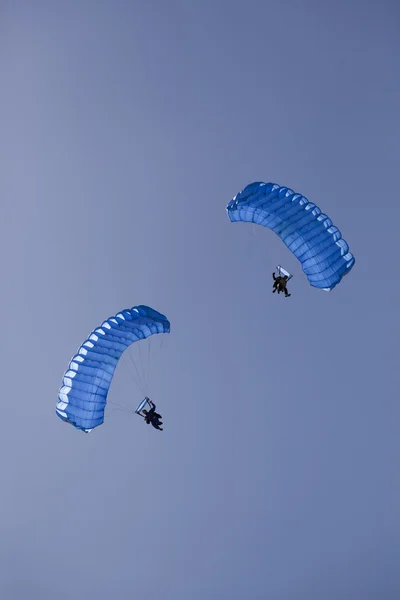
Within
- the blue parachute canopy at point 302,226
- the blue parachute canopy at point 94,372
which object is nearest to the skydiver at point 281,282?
the blue parachute canopy at point 302,226

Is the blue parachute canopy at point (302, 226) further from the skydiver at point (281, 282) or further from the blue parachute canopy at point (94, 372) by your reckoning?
the blue parachute canopy at point (94, 372)

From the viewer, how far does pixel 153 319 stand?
1002 inches

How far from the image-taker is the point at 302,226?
24141 mm

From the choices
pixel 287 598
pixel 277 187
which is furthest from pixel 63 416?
pixel 287 598

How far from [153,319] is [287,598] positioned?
62086 mm

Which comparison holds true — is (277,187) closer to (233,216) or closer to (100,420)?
(233,216)

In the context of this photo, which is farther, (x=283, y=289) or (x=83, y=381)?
(x=283, y=289)

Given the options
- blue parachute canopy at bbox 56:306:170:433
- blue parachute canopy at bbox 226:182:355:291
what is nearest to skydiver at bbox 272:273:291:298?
blue parachute canopy at bbox 226:182:355:291

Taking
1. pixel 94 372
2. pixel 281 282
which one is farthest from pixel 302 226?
pixel 94 372

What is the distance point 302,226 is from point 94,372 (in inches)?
335

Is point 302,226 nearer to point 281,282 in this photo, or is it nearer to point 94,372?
point 281,282

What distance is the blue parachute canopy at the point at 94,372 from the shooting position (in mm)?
23719

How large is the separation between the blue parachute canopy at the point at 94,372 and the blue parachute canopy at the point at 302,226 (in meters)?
5.29

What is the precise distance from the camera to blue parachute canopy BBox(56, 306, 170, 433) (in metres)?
23.7
